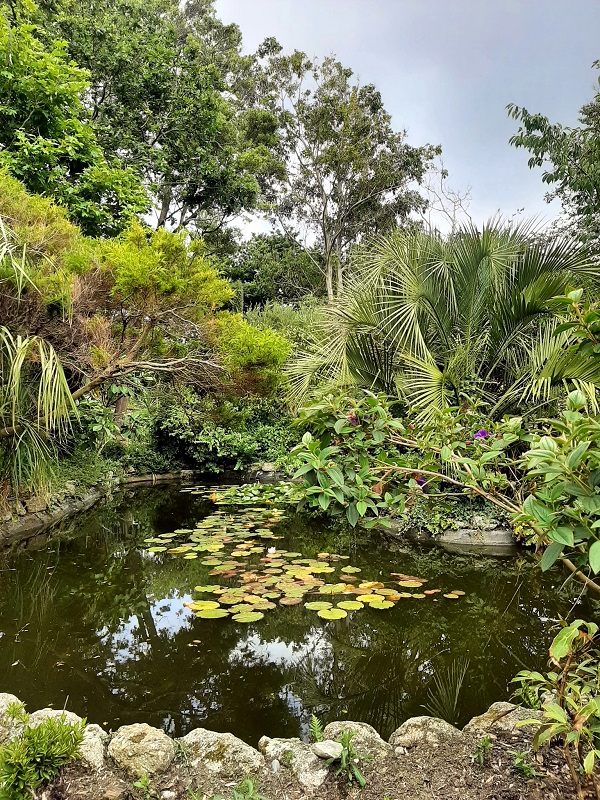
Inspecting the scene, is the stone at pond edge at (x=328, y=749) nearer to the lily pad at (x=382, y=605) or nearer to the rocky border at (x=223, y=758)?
the rocky border at (x=223, y=758)

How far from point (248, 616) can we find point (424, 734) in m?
1.37

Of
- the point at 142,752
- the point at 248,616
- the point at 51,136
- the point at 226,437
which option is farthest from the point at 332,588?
the point at 51,136

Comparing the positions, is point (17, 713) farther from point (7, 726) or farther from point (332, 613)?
point (332, 613)

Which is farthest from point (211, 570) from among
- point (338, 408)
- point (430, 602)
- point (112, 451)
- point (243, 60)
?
point (243, 60)

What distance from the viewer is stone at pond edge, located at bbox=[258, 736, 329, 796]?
1406 millimetres

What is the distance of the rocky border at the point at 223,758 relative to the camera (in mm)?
1374

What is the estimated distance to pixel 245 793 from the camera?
1.33 m

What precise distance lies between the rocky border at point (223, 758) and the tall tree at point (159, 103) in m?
10.1

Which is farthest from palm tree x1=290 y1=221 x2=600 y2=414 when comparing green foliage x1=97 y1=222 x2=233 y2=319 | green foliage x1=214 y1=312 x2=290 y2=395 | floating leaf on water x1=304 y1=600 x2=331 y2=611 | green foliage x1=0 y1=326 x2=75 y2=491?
green foliage x1=0 y1=326 x2=75 y2=491

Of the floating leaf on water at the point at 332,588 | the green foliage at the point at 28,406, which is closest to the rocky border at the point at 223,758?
the floating leaf on water at the point at 332,588

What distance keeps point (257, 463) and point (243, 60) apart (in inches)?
491

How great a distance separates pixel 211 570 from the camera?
12.0 ft

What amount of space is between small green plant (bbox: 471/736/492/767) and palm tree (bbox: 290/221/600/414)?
317cm

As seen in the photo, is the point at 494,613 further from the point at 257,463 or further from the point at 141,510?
the point at 257,463
